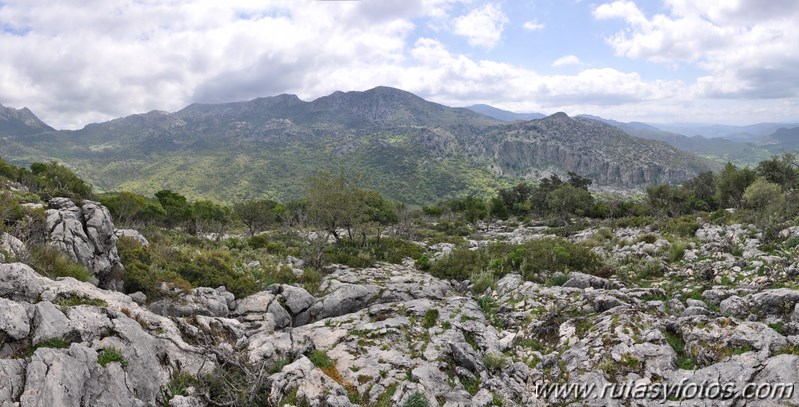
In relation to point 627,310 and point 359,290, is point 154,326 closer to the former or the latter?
point 359,290

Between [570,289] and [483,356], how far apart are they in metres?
6.95

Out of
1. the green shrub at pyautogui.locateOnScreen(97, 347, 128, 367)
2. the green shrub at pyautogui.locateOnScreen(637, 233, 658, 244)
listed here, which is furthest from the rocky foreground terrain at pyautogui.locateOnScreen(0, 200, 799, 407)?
the green shrub at pyautogui.locateOnScreen(637, 233, 658, 244)

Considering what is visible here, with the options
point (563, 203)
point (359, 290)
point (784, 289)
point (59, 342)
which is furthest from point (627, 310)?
point (563, 203)

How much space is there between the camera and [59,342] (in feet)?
28.8

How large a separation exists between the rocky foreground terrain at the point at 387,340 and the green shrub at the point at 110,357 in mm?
27

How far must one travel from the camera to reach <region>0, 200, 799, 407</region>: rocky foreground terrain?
882 centimetres

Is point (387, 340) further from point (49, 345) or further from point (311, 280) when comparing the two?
point (49, 345)

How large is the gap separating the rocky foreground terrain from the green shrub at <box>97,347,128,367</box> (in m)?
0.03

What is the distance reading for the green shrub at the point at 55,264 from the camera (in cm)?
1288

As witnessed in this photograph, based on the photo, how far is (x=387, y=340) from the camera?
14.0 m

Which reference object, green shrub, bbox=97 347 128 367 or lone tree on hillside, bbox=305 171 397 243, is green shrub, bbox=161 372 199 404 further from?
lone tree on hillside, bbox=305 171 397 243

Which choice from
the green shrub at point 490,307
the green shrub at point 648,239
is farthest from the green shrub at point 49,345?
the green shrub at point 648,239

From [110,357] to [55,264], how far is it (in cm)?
710

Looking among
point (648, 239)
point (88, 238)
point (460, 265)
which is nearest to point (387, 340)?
point (460, 265)
